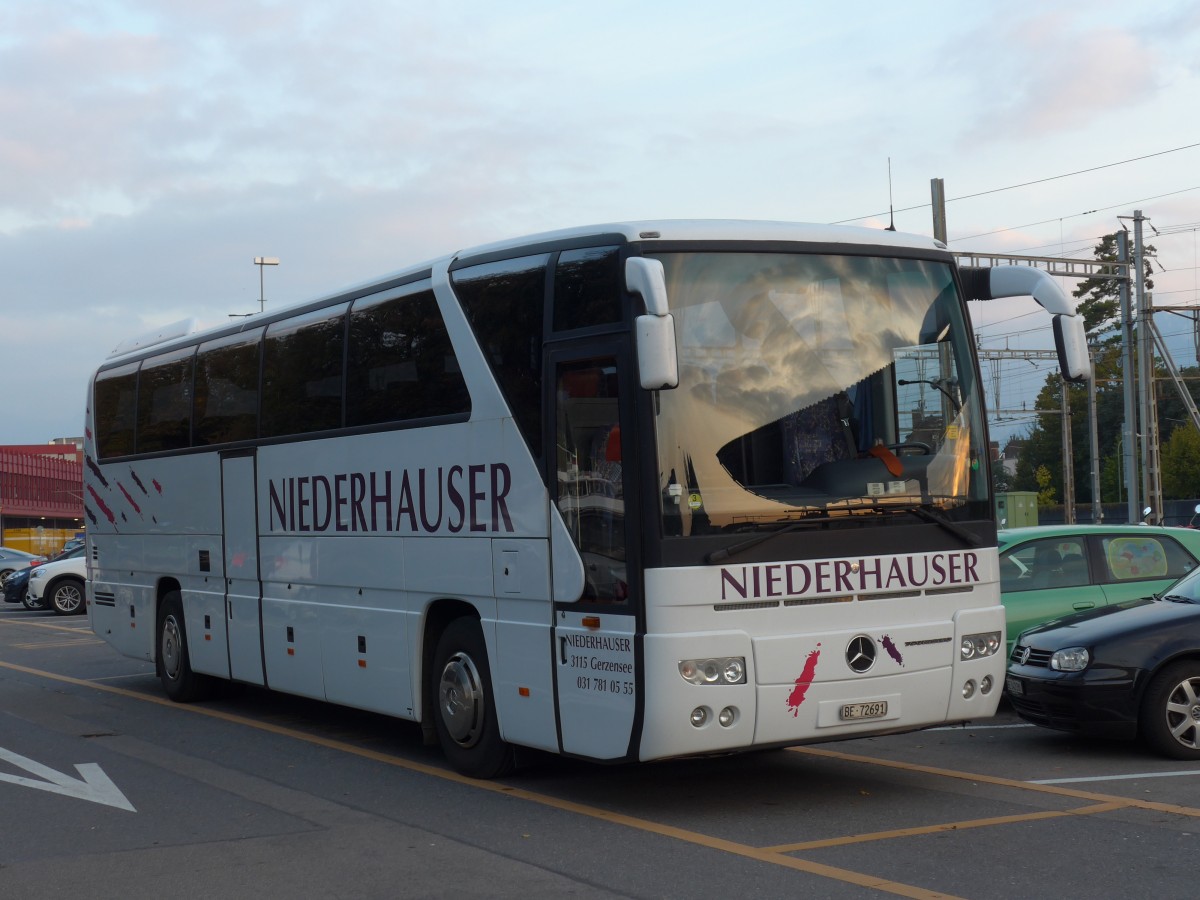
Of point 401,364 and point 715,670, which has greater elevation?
point 401,364

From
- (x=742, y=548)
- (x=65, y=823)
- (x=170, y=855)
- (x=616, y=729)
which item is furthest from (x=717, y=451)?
(x=65, y=823)

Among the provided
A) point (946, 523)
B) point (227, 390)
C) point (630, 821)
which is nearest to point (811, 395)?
point (946, 523)

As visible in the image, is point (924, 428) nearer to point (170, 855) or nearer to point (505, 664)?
point (505, 664)

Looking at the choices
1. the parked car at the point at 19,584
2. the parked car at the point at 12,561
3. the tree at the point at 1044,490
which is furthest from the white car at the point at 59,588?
the tree at the point at 1044,490

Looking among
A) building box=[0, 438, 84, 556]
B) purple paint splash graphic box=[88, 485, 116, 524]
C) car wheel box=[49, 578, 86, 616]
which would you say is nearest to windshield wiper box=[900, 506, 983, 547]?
purple paint splash graphic box=[88, 485, 116, 524]

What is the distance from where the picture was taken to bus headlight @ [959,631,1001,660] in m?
8.40

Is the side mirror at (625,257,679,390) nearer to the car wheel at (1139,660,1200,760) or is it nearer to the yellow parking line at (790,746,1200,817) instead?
the yellow parking line at (790,746,1200,817)

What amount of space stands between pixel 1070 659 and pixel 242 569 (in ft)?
23.2

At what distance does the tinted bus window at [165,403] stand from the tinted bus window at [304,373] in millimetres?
2027

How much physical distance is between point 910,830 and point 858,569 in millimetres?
1433

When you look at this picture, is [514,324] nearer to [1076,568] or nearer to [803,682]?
[803,682]

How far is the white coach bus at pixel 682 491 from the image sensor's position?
7688 mm

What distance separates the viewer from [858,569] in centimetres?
806

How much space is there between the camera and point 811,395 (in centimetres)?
807
